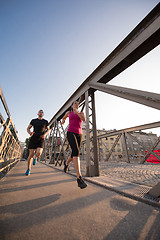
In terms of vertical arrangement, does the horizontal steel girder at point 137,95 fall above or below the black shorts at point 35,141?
above

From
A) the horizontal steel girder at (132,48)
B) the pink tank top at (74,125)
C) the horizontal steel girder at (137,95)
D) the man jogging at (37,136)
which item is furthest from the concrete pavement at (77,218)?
the horizontal steel girder at (132,48)

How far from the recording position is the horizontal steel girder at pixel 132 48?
1978 millimetres

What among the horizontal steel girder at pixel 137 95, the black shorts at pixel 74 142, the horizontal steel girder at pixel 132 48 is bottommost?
the black shorts at pixel 74 142

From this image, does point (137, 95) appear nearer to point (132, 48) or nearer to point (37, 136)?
point (132, 48)

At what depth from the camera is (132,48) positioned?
2.33 m

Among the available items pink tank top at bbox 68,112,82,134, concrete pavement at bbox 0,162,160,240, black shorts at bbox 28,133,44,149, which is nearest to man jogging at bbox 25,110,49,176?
black shorts at bbox 28,133,44,149

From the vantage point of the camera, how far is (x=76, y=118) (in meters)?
2.33

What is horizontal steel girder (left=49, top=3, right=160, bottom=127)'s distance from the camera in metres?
1.98

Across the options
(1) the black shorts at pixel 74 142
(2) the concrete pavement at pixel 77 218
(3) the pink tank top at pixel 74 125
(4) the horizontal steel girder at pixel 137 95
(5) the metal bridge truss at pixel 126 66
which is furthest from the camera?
(3) the pink tank top at pixel 74 125

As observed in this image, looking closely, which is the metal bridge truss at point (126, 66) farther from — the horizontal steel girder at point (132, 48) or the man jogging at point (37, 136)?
the man jogging at point (37, 136)

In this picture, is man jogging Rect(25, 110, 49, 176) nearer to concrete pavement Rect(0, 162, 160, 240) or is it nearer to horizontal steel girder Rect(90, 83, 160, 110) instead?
concrete pavement Rect(0, 162, 160, 240)

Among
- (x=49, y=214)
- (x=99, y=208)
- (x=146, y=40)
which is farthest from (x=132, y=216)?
(x=146, y=40)

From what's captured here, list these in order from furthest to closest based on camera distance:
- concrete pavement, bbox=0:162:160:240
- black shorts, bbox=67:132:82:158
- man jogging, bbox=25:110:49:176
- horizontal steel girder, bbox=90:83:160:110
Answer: man jogging, bbox=25:110:49:176 → black shorts, bbox=67:132:82:158 → horizontal steel girder, bbox=90:83:160:110 → concrete pavement, bbox=0:162:160:240

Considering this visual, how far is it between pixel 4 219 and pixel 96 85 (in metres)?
3.18
